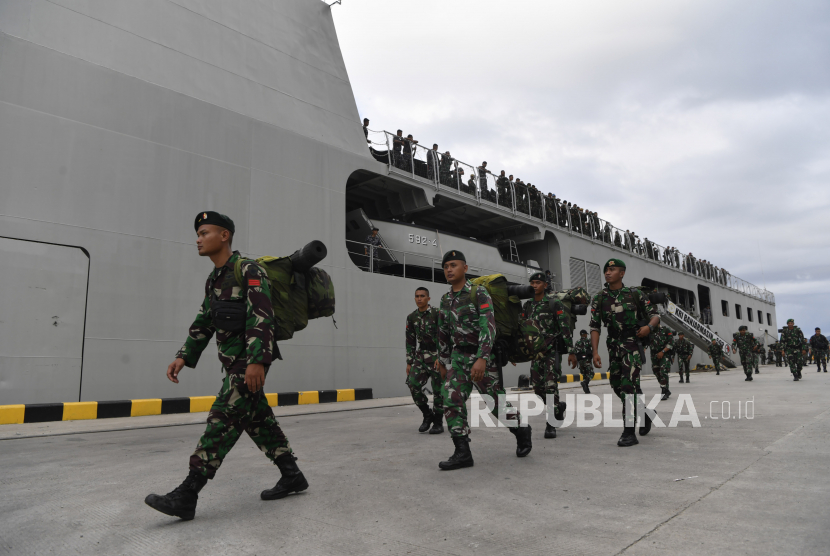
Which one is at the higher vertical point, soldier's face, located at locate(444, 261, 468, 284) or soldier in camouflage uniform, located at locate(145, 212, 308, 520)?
soldier's face, located at locate(444, 261, 468, 284)

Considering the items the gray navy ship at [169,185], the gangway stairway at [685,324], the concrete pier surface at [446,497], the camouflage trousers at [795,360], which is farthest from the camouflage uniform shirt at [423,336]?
the gangway stairway at [685,324]

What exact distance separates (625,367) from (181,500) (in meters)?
3.79

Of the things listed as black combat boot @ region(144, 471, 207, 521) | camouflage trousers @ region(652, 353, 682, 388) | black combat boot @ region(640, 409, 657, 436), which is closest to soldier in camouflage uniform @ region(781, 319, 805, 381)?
camouflage trousers @ region(652, 353, 682, 388)

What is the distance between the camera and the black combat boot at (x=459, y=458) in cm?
345

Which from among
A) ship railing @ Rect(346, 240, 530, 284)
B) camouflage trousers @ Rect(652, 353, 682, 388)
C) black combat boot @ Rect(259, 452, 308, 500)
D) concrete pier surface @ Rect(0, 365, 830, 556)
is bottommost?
concrete pier surface @ Rect(0, 365, 830, 556)

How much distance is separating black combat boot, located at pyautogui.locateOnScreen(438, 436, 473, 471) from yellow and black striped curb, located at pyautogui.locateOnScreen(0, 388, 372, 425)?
14.2 feet

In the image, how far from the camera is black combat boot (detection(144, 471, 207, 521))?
7.73 feet

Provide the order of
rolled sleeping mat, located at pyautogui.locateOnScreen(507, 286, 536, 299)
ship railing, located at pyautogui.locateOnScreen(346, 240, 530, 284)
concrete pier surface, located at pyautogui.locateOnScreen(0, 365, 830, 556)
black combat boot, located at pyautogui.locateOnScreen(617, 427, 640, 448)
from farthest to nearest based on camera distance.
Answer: ship railing, located at pyautogui.locateOnScreen(346, 240, 530, 284) < black combat boot, located at pyautogui.locateOnScreen(617, 427, 640, 448) < rolled sleeping mat, located at pyautogui.locateOnScreen(507, 286, 536, 299) < concrete pier surface, located at pyautogui.locateOnScreen(0, 365, 830, 556)

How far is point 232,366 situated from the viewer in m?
2.69

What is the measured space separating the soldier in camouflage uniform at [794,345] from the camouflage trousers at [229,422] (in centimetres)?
1392

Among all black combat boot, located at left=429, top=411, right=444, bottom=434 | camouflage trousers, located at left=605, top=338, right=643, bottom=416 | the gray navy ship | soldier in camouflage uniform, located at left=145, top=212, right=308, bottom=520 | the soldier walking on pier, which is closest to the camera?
soldier in camouflage uniform, located at left=145, top=212, right=308, bottom=520

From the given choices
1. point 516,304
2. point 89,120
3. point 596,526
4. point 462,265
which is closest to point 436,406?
point 516,304

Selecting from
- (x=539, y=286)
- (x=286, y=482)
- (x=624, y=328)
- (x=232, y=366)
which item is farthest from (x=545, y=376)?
(x=232, y=366)

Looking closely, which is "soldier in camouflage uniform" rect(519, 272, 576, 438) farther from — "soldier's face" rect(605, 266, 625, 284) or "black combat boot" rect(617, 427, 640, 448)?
"black combat boot" rect(617, 427, 640, 448)
